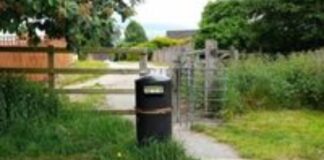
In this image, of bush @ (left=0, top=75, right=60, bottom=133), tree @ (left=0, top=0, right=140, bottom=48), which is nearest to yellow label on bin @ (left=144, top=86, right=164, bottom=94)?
tree @ (left=0, top=0, right=140, bottom=48)

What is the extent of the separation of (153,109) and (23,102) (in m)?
3.15

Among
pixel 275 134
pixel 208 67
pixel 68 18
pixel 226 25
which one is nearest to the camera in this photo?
pixel 68 18

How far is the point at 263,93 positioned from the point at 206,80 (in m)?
2.48

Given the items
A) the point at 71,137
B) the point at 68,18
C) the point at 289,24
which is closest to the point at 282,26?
the point at 289,24

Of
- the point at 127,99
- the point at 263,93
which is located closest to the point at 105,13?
the point at 263,93

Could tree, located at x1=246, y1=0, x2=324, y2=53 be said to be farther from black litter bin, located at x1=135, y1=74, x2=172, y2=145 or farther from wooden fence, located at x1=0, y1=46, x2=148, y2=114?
black litter bin, located at x1=135, y1=74, x2=172, y2=145

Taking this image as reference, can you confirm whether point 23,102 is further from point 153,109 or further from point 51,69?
point 153,109

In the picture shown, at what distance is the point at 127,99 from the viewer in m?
21.0

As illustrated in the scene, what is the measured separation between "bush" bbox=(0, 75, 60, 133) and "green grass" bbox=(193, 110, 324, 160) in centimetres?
295

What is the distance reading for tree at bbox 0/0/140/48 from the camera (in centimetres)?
1062

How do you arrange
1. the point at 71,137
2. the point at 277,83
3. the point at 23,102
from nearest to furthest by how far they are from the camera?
the point at 71,137
the point at 23,102
the point at 277,83

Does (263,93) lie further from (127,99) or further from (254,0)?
(254,0)

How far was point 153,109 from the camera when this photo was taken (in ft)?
36.3

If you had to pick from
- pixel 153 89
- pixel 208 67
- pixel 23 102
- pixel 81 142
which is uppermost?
pixel 208 67
